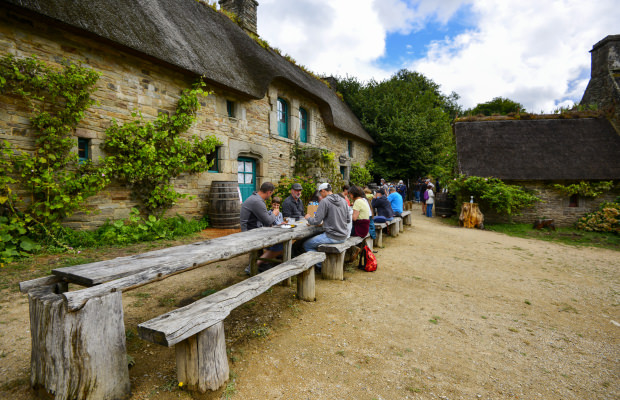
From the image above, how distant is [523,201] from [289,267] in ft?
34.8

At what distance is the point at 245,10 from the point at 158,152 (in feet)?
23.9

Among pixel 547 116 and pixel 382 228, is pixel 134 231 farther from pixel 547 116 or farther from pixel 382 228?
pixel 547 116

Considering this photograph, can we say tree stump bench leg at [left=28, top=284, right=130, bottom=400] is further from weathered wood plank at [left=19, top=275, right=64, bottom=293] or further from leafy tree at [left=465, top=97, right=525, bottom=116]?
leafy tree at [left=465, top=97, right=525, bottom=116]

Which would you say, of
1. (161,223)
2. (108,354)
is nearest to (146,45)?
(161,223)

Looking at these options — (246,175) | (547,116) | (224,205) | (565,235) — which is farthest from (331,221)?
(547,116)

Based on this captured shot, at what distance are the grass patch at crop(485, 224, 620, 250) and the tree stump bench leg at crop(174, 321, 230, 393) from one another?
9.91 meters

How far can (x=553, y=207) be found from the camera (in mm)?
10336

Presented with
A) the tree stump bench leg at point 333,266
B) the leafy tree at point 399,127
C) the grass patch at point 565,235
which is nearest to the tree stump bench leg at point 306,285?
the tree stump bench leg at point 333,266

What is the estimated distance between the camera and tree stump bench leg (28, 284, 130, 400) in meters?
1.60

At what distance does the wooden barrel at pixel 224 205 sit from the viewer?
714 cm

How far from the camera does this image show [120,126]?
18.7 ft

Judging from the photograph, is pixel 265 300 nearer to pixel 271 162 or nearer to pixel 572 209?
pixel 271 162

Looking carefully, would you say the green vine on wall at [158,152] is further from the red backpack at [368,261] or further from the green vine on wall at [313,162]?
the red backpack at [368,261]

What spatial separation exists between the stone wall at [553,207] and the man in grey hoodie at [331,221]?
8895mm
